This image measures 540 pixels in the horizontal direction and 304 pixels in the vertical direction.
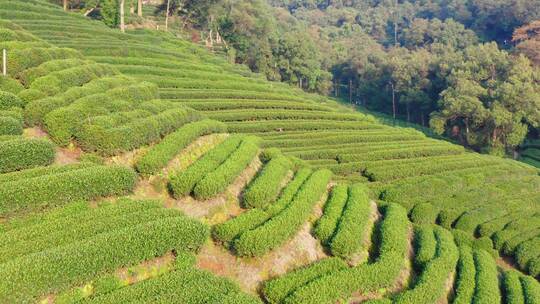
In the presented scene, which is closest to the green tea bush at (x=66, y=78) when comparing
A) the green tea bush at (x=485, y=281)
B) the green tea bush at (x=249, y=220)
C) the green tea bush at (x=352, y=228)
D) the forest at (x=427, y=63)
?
the green tea bush at (x=249, y=220)

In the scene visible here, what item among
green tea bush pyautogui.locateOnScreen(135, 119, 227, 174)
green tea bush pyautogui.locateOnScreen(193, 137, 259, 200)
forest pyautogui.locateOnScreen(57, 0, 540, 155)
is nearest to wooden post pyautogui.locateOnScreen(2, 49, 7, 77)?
green tea bush pyautogui.locateOnScreen(135, 119, 227, 174)

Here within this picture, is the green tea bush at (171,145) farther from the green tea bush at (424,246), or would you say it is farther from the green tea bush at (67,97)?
the green tea bush at (424,246)

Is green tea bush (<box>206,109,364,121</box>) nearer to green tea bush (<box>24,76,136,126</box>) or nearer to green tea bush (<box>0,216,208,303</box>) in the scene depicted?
green tea bush (<box>24,76,136,126</box>)

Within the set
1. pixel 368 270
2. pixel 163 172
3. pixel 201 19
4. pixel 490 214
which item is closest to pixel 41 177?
pixel 163 172

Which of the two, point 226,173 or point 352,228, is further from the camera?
point 226,173

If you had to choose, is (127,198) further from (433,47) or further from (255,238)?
(433,47)

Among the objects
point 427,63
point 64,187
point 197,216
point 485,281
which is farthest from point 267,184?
point 427,63

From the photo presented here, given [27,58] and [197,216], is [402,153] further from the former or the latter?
[27,58]
